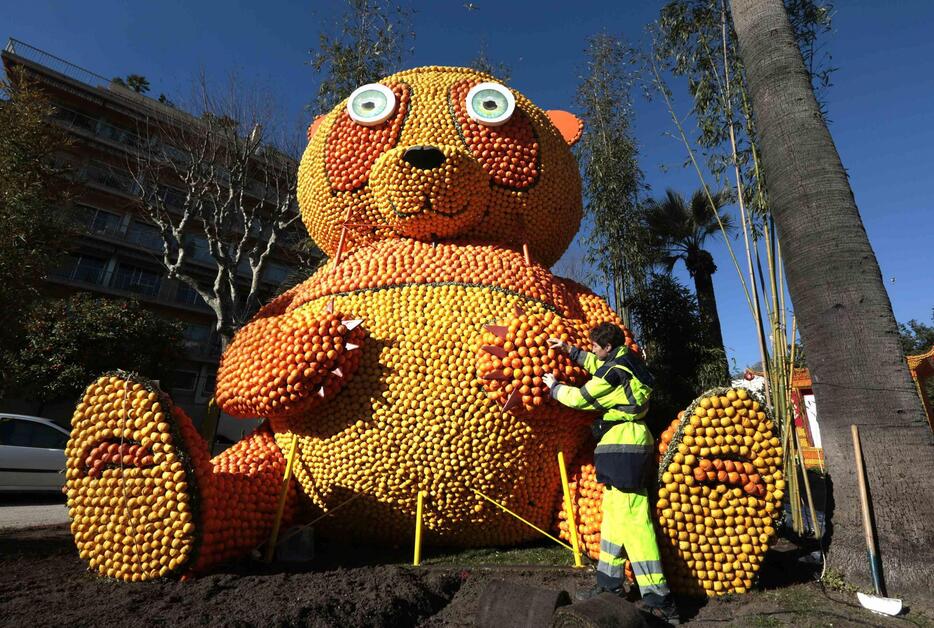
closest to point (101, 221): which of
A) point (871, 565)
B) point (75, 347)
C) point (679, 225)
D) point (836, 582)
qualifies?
point (75, 347)

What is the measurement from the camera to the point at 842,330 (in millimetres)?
2695

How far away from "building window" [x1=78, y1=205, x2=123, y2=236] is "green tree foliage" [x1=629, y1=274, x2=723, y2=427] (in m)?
21.1

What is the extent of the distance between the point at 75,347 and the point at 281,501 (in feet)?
32.2

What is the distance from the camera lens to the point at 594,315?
350cm

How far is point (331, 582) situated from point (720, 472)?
2.04m

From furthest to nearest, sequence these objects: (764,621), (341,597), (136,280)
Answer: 1. (136,280)
2. (341,597)
3. (764,621)

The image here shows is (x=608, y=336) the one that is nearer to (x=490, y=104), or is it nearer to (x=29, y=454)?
(x=490, y=104)

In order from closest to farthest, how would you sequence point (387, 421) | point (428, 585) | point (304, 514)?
1. point (428, 585)
2. point (387, 421)
3. point (304, 514)

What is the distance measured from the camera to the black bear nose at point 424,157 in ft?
10.5

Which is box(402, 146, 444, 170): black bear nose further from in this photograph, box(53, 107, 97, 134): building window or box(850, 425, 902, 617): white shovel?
box(53, 107, 97, 134): building window

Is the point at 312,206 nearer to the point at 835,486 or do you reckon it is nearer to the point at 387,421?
the point at 387,421

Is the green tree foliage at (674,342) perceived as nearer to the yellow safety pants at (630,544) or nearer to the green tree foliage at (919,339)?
the yellow safety pants at (630,544)

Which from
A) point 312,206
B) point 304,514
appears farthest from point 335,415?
point 312,206

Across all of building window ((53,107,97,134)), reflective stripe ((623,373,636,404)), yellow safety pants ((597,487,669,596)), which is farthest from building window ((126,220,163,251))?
yellow safety pants ((597,487,669,596))
